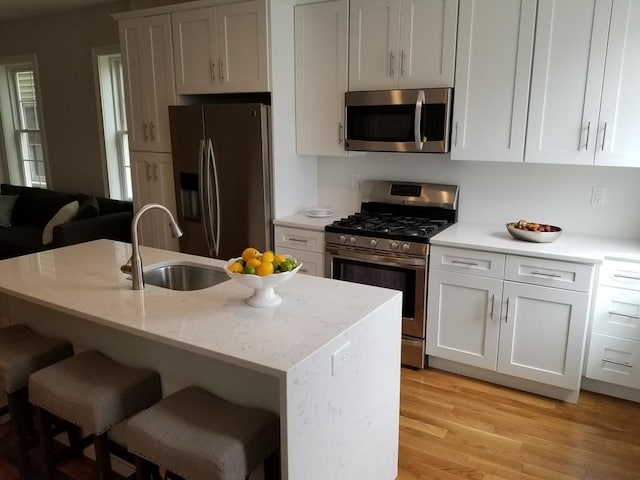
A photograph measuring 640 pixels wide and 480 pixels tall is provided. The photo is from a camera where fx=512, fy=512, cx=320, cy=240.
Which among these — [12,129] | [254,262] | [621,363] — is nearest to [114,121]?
[12,129]

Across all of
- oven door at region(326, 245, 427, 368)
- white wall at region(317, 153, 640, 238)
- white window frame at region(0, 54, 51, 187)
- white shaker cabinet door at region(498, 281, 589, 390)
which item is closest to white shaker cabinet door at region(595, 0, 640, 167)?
white wall at region(317, 153, 640, 238)

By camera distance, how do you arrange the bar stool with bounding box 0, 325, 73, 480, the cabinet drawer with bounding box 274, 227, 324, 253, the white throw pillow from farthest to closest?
the white throw pillow
the cabinet drawer with bounding box 274, 227, 324, 253
the bar stool with bounding box 0, 325, 73, 480

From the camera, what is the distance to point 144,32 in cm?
382

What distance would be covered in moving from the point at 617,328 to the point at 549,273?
0.46m

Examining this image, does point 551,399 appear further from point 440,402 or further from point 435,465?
point 435,465

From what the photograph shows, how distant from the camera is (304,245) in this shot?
3490mm

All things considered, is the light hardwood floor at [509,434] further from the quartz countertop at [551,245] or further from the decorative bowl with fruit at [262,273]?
the decorative bowl with fruit at [262,273]

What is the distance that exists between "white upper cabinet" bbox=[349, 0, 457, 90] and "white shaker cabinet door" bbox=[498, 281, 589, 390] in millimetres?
1340

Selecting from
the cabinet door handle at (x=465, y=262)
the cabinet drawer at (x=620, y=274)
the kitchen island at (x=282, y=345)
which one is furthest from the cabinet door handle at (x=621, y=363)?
the kitchen island at (x=282, y=345)

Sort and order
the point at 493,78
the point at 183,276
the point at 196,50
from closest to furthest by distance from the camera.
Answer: the point at 183,276 → the point at 493,78 → the point at 196,50

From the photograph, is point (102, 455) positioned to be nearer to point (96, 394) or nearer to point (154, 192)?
point (96, 394)

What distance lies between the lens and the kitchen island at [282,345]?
1506 mm

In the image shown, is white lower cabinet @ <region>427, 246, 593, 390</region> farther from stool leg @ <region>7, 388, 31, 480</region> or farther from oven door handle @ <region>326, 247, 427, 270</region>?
stool leg @ <region>7, 388, 31, 480</region>

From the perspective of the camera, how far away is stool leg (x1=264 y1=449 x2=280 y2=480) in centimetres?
169
